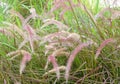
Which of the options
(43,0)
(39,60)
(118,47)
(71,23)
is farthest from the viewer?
(43,0)

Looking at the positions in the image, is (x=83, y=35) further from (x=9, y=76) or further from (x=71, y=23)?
(x=9, y=76)

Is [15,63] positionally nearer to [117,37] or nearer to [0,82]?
[0,82]

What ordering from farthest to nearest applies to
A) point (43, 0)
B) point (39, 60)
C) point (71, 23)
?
point (43, 0), point (71, 23), point (39, 60)

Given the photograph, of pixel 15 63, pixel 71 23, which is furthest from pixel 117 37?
pixel 15 63

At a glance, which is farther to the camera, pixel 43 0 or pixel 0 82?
pixel 43 0

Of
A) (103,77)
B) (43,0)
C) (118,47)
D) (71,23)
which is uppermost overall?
(43,0)

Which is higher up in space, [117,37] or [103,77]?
[117,37]

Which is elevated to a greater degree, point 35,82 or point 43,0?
point 43,0

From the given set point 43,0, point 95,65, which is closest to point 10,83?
point 95,65

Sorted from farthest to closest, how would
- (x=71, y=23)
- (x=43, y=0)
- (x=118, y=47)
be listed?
1. (x=43, y=0)
2. (x=71, y=23)
3. (x=118, y=47)

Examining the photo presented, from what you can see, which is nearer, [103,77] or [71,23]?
[103,77]
